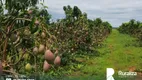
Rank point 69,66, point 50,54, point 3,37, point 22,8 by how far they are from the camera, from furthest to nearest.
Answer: point 69,66
point 22,8
point 3,37
point 50,54

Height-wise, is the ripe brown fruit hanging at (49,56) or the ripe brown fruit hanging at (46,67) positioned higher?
the ripe brown fruit hanging at (49,56)

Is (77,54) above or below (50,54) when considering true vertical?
below

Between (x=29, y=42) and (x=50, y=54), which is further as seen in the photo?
(x=29, y=42)

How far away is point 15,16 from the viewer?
1.36m

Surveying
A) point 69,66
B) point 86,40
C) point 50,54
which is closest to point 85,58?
point 86,40

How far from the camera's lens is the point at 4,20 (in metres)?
1.43

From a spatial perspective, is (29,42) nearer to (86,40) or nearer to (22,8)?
(22,8)

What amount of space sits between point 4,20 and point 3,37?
121 mm

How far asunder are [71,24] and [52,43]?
1298cm

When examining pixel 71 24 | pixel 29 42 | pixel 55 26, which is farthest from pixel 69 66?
pixel 29 42

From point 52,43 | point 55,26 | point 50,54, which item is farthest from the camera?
point 55,26

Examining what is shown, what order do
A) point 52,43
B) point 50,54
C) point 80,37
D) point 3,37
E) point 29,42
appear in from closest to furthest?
point 50,54 < point 52,43 < point 3,37 < point 29,42 < point 80,37

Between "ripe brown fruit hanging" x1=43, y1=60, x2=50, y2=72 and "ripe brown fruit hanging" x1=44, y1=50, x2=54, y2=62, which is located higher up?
"ripe brown fruit hanging" x1=44, y1=50, x2=54, y2=62

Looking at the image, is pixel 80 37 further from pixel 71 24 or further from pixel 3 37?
pixel 3 37
